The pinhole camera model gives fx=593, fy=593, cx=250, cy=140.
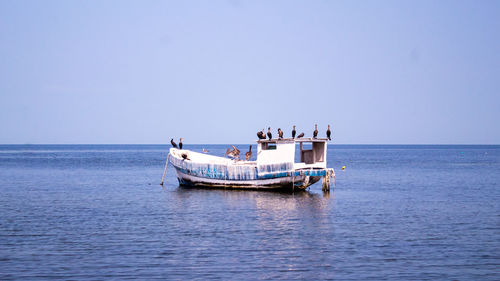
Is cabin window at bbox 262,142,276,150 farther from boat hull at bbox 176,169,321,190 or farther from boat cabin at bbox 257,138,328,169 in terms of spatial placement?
boat hull at bbox 176,169,321,190

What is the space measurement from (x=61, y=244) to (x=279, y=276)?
9.57m

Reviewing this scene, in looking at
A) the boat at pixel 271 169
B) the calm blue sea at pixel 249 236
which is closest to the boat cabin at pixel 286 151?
the boat at pixel 271 169

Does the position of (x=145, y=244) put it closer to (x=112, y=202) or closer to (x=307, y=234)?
(x=307, y=234)

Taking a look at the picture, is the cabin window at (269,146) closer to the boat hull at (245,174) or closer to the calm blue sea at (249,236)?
the boat hull at (245,174)

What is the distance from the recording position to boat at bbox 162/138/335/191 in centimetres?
4125

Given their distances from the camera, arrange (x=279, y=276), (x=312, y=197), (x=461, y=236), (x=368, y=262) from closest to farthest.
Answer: (x=279, y=276)
(x=368, y=262)
(x=461, y=236)
(x=312, y=197)

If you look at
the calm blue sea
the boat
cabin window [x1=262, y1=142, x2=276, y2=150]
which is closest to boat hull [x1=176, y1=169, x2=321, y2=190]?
the boat

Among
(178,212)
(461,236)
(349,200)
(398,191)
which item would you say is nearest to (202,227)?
(178,212)

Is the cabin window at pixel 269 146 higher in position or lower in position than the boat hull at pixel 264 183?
higher

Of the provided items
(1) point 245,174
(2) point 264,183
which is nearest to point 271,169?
(2) point 264,183

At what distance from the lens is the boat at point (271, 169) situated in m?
41.2

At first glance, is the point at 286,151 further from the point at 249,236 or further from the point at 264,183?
the point at 249,236

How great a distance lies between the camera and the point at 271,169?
42062 millimetres

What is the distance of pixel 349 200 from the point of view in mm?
40156
